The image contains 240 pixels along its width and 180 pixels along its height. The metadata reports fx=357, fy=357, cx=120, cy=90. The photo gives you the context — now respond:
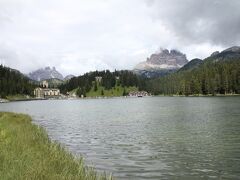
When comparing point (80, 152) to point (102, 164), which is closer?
point (102, 164)

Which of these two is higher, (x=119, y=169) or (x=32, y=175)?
(x=32, y=175)

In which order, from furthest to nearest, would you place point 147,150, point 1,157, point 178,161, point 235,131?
point 235,131
point 147,150
point 178,161
point 1,157

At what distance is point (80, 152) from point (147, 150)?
757 cm

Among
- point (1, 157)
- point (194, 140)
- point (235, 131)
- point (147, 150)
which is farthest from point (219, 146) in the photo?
point (1, 157)

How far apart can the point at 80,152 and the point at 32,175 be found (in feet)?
76.3

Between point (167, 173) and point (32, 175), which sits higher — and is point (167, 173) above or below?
below

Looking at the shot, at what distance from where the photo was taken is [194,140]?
44656mm

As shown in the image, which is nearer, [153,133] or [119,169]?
[119,169]

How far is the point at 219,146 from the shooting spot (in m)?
40.0

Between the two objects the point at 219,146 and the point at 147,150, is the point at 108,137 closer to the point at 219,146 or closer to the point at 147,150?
the point at 147,150

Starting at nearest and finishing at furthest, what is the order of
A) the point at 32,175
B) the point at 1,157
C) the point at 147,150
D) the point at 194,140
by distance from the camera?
the point at 32,175
the point at 1,157
the point at 147,150
the point at 194,140

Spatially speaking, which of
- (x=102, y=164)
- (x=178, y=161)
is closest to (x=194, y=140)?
(x=178, y=161)

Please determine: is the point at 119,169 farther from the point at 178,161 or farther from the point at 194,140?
the point at 194,140

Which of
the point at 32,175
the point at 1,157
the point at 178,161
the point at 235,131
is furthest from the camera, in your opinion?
the point at 235,131
